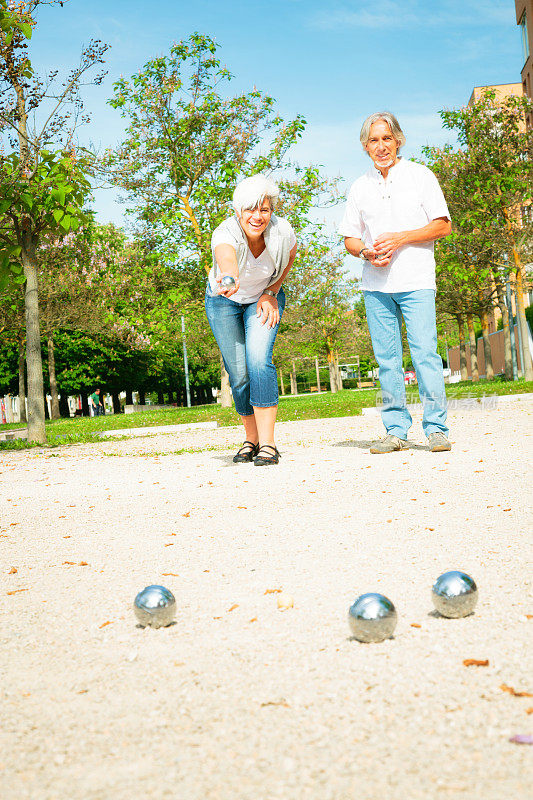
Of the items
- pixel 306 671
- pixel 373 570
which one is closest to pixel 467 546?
pixel 373 570

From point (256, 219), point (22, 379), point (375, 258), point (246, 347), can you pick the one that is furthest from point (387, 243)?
point (22, 379)

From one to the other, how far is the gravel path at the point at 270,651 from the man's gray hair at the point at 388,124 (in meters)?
2.85

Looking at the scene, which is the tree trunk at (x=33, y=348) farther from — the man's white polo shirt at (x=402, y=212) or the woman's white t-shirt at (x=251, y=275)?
the man's white polo shirt at (x=402, y=212)

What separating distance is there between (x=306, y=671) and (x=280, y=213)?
23197 millimetres

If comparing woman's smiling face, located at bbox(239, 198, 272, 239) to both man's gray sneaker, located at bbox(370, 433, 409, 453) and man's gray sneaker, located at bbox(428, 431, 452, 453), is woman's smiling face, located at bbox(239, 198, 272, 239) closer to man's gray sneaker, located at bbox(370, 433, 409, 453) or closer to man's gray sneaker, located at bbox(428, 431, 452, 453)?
man's gray sneaker, located at bbox(370, 433, 409, 453)

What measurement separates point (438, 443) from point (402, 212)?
1890 mm

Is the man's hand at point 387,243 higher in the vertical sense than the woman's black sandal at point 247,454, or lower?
higher

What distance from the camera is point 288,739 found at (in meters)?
1.64

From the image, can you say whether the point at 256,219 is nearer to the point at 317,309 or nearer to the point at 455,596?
the point at 455,596

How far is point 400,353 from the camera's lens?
630cm

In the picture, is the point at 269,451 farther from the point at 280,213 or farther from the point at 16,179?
the point at 280,213

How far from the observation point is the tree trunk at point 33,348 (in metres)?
11.0

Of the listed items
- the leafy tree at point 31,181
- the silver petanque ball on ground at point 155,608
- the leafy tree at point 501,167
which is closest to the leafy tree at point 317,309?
the leafy tree at point 501,167

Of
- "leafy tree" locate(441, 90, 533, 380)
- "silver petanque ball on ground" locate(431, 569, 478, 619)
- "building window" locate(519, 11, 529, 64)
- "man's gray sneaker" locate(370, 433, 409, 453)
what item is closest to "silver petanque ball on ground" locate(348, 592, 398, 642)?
"silver petanque ball on ground" locate(431, 569, 478, 619)
